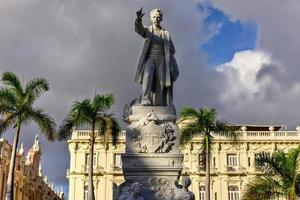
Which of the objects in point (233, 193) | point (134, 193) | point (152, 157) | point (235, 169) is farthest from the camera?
point (235, 169)

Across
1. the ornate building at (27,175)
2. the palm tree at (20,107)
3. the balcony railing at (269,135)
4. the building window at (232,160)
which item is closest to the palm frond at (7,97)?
the palm tree at (20,107)

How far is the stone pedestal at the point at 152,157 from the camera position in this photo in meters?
10.4

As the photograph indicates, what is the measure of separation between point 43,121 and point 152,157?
15.4 metres

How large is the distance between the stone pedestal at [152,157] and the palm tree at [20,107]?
14.6 meters

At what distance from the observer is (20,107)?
2462 cm

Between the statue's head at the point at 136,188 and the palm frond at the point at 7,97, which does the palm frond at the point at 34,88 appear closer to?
the palm frond at the point at 7,97

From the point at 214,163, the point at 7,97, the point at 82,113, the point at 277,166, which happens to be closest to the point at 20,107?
the point at 7,97

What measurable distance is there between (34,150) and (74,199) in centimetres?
1596

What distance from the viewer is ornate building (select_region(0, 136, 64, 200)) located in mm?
53688

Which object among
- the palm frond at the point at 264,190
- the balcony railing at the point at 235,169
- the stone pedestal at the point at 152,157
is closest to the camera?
the stone pedestal at the point at 152,157

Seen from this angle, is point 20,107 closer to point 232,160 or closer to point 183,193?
point 183,193

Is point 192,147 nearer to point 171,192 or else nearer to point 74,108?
point 74,108

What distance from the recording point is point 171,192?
10359 millimetres

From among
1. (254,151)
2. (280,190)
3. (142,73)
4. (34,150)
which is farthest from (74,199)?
(142,73)
